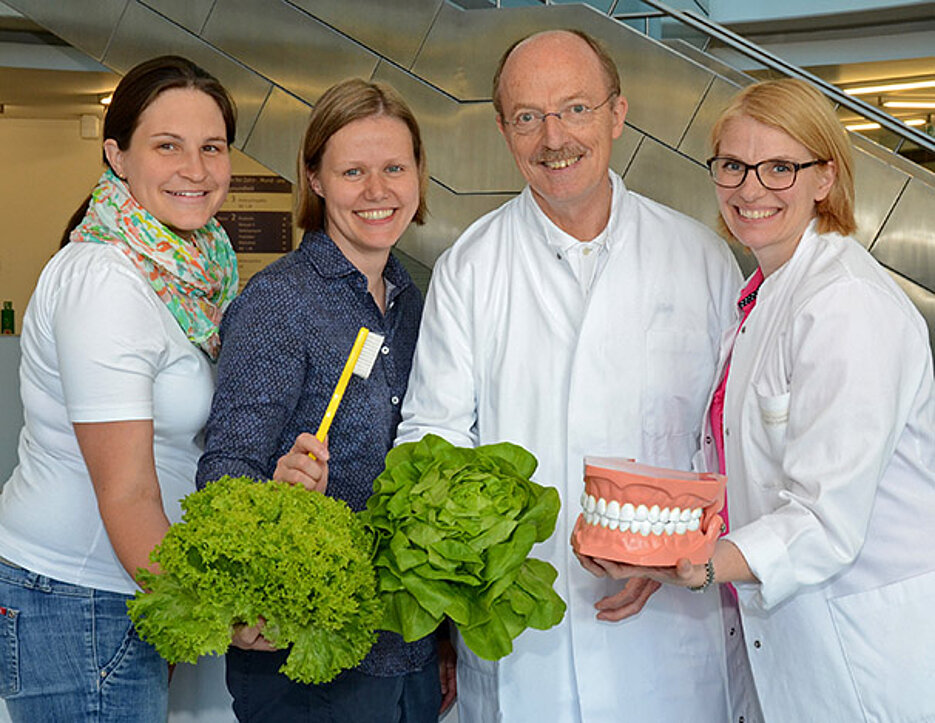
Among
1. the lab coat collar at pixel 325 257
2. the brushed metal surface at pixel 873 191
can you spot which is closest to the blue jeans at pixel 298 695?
the lab coat collar at pixel 325 257

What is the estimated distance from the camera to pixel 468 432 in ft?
7.11

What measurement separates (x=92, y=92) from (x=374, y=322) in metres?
6.63

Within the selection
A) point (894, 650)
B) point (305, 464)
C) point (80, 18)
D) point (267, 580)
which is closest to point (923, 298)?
point (894, 650)

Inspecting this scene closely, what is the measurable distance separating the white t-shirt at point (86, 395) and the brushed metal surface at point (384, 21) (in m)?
4.07

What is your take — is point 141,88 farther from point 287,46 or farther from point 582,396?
point 287,46

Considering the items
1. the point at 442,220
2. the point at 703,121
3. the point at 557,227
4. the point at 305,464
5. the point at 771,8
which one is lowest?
the point at 442,220

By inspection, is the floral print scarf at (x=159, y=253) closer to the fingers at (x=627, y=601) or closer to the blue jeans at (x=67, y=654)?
the blue jeans at (x=67, y=654)

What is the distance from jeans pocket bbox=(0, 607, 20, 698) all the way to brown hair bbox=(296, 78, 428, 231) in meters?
1.00

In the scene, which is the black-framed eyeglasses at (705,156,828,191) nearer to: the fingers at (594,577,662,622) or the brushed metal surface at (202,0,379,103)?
the fingers at (594,577,662,622)

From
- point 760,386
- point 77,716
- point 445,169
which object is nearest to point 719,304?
point 760,386

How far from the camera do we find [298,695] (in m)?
1.93

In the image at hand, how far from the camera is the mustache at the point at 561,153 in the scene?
6.98 ft

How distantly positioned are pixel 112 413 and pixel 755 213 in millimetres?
1273

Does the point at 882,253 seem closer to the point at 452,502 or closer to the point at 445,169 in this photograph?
the point at 445,169
